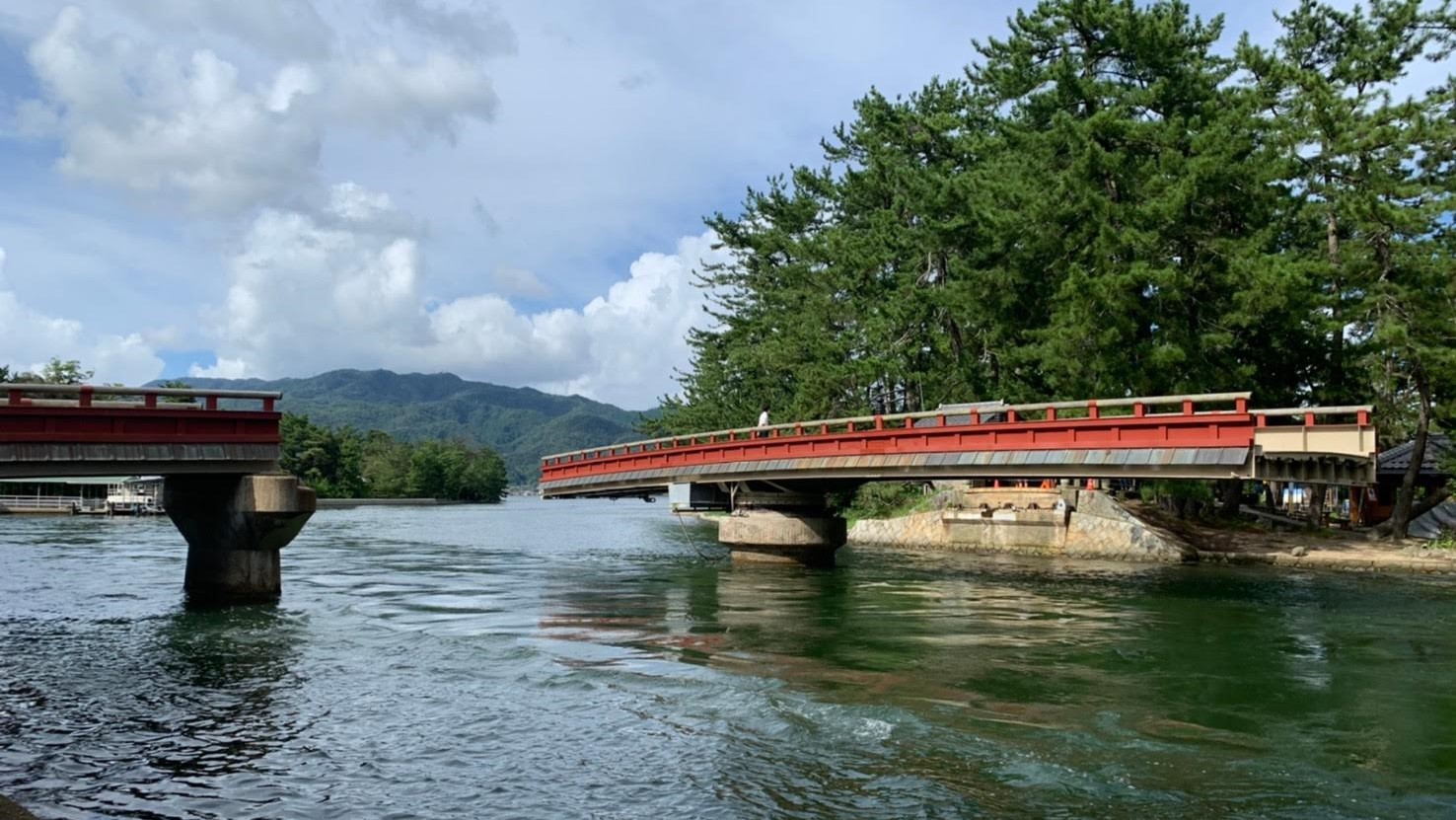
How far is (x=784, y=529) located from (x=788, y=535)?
213 mm

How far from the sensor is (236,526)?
2088cm

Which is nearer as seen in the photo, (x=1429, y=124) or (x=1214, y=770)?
(x=1214, y=770)

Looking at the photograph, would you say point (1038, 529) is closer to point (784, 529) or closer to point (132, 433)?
point (784, 529)

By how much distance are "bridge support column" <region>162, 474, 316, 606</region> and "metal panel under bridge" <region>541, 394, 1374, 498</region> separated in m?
14.3

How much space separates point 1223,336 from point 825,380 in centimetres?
2052

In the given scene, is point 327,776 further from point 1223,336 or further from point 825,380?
point 825,380

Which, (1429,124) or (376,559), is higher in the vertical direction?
(1429,124)

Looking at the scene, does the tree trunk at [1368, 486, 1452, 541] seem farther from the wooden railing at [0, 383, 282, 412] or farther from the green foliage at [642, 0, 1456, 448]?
the wooden railing at [0, 383, 282, 412]

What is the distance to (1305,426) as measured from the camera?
2144 cm

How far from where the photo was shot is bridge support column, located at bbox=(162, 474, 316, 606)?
20.3 m

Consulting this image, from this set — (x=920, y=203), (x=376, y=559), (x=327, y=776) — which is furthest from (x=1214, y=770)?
(x=920, y=203)

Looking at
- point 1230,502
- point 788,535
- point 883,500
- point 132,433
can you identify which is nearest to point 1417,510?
point 1230,502

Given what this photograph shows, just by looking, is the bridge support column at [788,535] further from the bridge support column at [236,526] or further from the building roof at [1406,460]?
the building roof at [1406,460]

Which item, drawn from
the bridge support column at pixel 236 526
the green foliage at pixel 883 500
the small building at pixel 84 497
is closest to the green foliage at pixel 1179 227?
the green foliage at pixel 883 500
